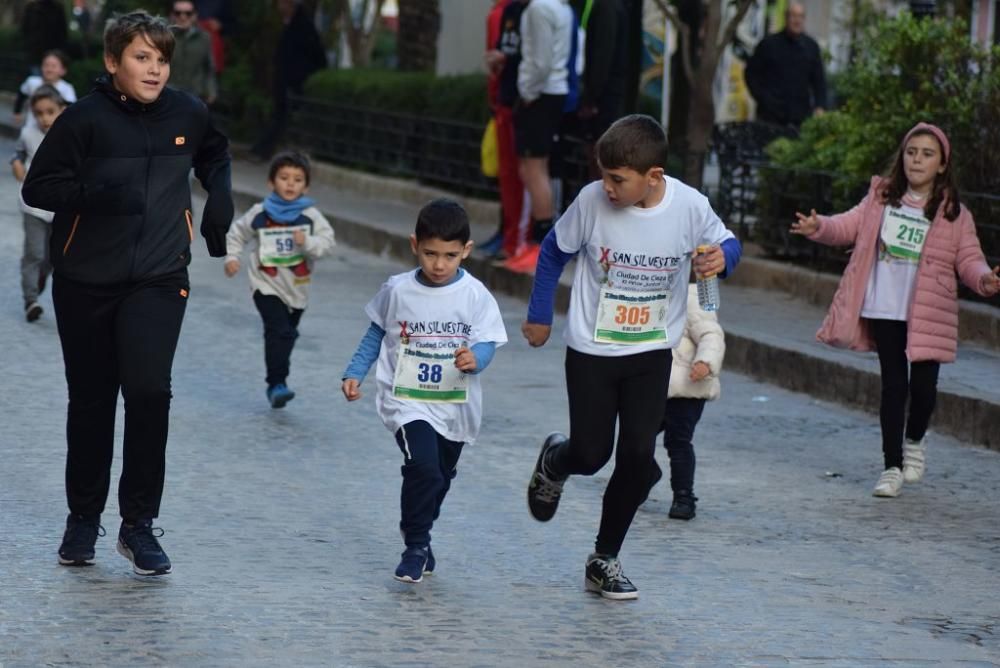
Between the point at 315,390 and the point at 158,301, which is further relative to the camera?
the point at 315,390

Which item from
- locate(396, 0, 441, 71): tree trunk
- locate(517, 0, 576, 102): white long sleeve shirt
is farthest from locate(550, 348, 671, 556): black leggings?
locate(396, 0, 441, 71): tree trunk

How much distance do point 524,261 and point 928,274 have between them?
6.43 meters

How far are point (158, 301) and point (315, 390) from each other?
427 centimetres

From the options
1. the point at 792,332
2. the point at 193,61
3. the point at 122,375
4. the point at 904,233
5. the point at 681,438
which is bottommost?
the point at 792,332

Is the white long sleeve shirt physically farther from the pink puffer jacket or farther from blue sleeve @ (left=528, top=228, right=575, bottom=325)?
blue sleeve @ (left=528, top=228, right=575, bottom=325)

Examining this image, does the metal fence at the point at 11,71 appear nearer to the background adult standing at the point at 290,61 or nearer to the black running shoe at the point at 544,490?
the background adult standing at the point at 290,61

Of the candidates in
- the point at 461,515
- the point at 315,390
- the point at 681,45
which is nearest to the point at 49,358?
the point at 315,390

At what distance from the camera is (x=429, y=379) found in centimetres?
657

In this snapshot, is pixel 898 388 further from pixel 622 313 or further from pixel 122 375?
pixel 122 375

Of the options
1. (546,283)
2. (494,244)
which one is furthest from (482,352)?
(494,244)

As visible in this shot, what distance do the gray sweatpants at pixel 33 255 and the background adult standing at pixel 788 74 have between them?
308 inches

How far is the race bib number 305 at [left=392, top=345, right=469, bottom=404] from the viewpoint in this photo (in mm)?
6559

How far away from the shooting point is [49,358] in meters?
11.0

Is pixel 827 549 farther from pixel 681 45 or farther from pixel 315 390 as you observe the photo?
pixel 681 45
